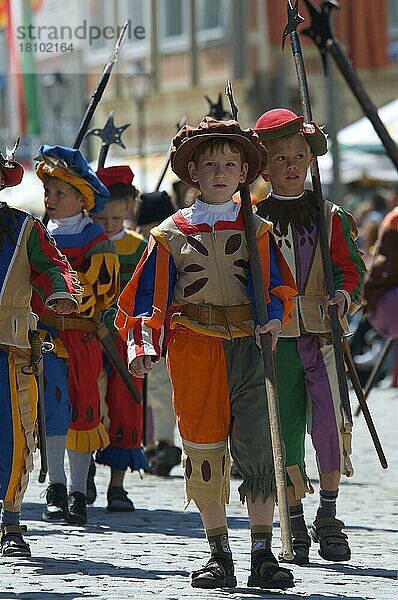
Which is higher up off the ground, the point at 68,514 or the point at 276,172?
the point at 276,172

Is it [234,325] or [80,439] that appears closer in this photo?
[234,325]

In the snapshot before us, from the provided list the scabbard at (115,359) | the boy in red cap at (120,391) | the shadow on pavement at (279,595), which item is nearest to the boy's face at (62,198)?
the boy in red cap at (120,391)

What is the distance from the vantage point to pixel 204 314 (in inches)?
234

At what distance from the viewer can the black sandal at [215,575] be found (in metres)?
5.82

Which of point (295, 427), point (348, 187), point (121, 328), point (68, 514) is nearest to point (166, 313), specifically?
point (121, 328)

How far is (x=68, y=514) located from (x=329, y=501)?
1.39m

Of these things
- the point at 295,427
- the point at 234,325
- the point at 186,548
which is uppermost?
the point at 234,325

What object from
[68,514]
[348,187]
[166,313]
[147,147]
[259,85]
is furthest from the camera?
[147,147]

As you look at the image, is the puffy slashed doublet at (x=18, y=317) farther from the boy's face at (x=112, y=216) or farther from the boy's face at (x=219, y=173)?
the boy's face at (x=112, y=216)

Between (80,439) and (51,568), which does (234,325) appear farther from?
(80,439)

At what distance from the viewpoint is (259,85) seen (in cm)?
3378

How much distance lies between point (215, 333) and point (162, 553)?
4.14 feet

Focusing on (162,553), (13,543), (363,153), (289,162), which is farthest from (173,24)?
(13,543)

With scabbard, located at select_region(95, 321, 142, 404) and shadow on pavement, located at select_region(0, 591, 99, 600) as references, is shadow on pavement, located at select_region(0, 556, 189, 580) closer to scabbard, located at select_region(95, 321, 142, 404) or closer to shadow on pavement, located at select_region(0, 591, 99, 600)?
shadow on pavement, located at select_region(0, 591, 99, 600)
